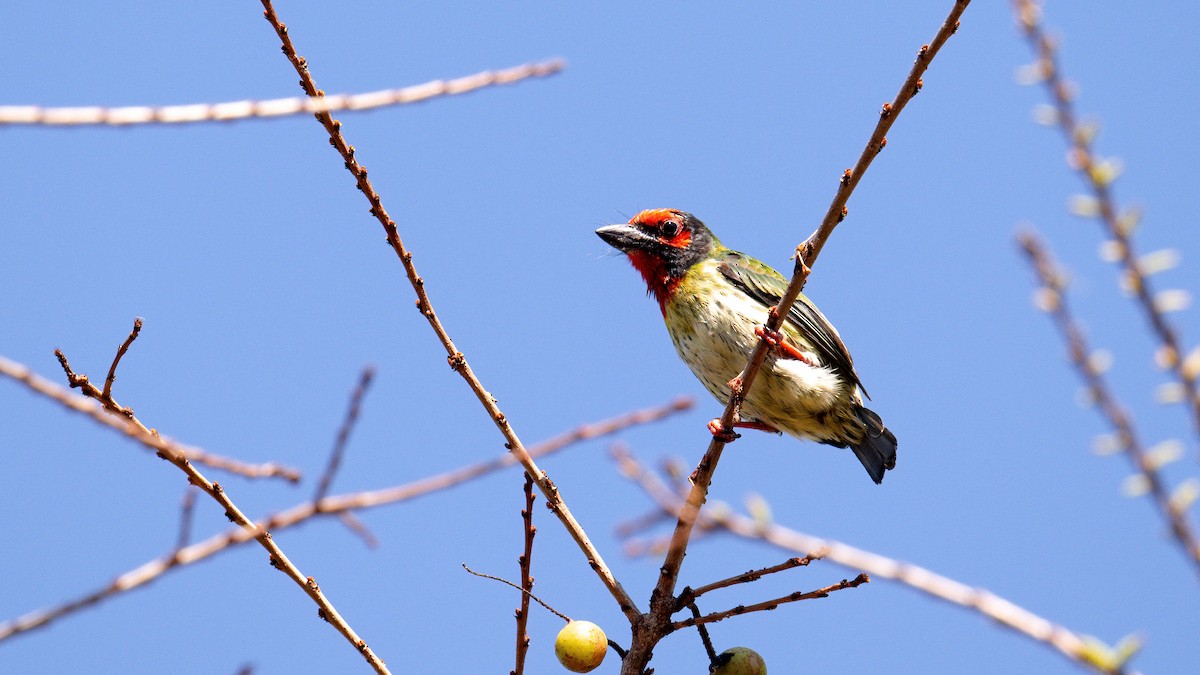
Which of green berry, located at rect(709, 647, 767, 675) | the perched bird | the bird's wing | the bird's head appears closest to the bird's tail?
the perched bird

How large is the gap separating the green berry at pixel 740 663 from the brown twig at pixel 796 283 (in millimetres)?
241

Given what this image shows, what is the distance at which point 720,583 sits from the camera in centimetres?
341

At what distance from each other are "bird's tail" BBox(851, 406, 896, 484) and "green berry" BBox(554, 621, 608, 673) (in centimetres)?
283

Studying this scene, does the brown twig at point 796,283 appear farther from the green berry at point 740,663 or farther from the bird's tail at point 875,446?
the bird's tail at point 875,446

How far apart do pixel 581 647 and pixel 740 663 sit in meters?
0.52

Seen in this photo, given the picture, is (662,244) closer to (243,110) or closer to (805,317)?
(805,317)

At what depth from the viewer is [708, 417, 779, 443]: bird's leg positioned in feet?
13.4

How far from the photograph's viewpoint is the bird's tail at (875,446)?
5.92m

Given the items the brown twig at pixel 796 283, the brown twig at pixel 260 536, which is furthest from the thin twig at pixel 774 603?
the brown twig at pixel 260 536

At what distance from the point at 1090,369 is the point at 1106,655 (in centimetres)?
34

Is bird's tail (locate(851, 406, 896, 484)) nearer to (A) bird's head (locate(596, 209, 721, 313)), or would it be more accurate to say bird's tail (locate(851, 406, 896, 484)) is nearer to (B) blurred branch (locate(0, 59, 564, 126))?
(A) bird's head (locate(596, 209, 721, 313))

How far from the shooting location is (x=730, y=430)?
414 centimetres

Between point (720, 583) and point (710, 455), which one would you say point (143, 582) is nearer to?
point (720, 583)

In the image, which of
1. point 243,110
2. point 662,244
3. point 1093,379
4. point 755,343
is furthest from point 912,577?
point 662,244
